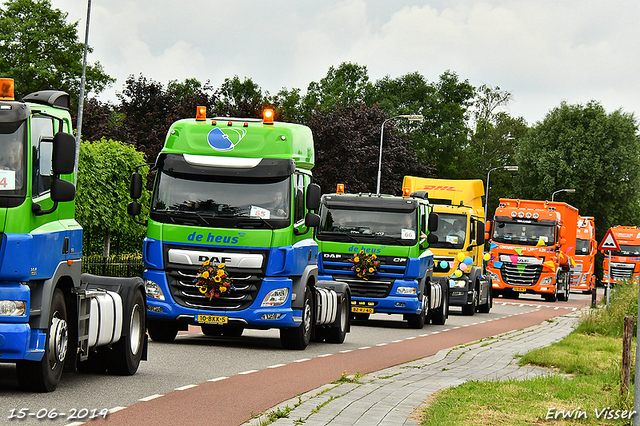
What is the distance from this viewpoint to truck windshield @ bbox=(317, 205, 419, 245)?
2175cm

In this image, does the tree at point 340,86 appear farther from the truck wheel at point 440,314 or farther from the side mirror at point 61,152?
the side mirror at point 61,152

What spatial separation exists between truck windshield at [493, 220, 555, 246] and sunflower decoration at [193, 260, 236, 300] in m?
27.5

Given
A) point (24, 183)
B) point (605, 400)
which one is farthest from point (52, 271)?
point (605, 400)

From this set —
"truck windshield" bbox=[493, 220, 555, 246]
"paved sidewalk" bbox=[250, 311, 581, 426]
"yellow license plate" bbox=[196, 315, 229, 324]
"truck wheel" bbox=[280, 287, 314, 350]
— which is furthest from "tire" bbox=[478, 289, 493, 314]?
"yellow license plate" bbox=[196, 315, 229, 324]

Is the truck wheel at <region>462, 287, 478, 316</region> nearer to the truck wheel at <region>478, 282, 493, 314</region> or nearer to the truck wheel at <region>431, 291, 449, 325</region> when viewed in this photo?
the truck wheel at <region>478, 282, 493, 314</region>

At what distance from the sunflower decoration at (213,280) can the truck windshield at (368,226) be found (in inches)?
276

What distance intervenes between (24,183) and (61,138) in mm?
553

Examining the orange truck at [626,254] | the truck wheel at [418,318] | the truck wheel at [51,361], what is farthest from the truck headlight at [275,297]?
the orange truck at [626,254]

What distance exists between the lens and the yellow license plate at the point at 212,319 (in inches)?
599

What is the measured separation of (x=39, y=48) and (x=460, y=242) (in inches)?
1576

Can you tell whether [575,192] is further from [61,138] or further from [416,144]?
[61,138]

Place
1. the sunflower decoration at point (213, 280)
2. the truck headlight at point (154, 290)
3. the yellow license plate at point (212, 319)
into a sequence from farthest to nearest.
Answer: the truck headlight at point (154, 290) → the yellow license plate at point (212, 319) → the sunflower decoration at point (213, 280)

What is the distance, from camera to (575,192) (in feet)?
259

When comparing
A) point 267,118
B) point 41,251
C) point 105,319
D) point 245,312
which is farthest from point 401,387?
point 267,118
